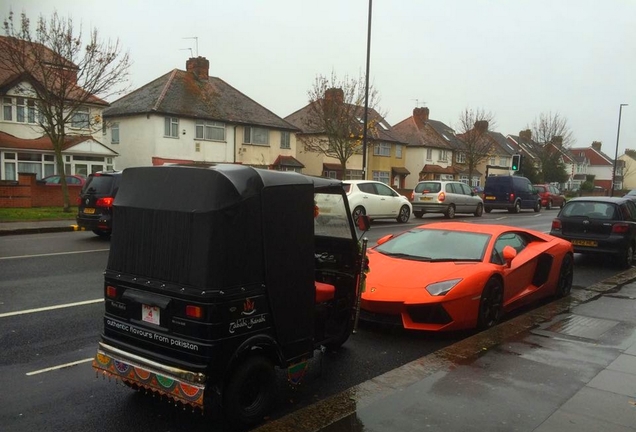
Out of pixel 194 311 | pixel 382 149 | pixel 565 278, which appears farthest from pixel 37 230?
pixel 382 149

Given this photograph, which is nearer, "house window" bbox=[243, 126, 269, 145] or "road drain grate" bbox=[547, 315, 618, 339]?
"road drain grate" bbox=[547, 315, 618, 339]

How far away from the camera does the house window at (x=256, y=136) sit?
40.9 metres

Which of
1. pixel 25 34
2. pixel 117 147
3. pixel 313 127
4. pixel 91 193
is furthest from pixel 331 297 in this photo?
pixel 313 127

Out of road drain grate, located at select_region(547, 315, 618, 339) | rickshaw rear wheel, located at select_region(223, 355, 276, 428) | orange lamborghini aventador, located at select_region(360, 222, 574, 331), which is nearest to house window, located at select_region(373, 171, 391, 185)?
orange lamborghini aventador, located at select_region(360, 222, 574, 331)

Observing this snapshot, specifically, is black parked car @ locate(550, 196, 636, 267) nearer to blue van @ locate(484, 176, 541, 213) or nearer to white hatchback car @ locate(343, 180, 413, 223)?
white hatchback car @ locate(343, 180, 413, 223)

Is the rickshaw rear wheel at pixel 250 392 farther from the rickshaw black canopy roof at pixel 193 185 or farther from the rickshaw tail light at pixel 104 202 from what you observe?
the rickshaw tail light at pixel 104 202

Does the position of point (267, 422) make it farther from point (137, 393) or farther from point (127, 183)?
point (127, 183)

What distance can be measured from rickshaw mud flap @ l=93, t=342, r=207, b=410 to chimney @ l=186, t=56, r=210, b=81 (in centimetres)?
3922

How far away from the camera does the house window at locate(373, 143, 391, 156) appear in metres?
51.1

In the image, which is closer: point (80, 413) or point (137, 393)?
point (80, 413)

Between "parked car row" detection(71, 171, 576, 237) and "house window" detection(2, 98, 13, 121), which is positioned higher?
"house window" detection(2, 98, 13, 121)

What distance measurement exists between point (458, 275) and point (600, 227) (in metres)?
7.33

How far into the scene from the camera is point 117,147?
39031 mm

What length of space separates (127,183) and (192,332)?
1311 mm
